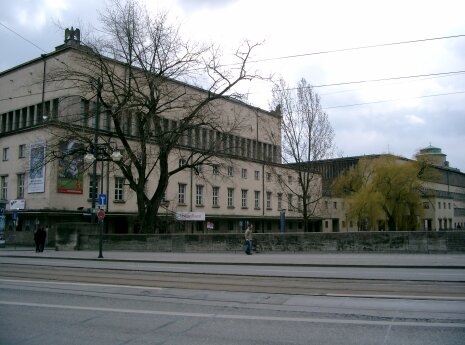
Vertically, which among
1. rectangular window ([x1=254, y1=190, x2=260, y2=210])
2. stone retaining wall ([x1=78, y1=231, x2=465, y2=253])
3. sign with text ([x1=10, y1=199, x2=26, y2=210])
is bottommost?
stone retaining wall ([x1=78, y1=231, x2=465, y2=253])

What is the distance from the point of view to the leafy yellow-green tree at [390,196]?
58.0 metres

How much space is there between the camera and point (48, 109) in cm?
4978

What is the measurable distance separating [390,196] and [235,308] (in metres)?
53.1

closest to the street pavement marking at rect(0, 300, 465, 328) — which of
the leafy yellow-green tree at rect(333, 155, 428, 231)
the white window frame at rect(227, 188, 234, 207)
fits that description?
the leafy yellow-green tree at rect(333, 155, 428, 231)

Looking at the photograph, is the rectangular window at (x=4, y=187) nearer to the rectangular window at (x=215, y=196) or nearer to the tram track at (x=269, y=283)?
the rectangular window at (x=215, y=196)

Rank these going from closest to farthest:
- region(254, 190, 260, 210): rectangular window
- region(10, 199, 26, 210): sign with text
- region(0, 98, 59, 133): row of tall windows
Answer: region(10, 199, 26, 210): sign with text → region(0, 98, 59, 133): row of tall windows → region(254, 190, 260, 210): rectangular window

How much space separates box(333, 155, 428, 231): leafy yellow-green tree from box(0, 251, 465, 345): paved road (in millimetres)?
42937

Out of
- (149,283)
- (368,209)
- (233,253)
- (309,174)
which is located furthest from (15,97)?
(149,283)

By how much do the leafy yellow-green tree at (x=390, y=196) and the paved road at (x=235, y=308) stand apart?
42937mm

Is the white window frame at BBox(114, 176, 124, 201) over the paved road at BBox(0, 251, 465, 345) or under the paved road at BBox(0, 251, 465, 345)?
over

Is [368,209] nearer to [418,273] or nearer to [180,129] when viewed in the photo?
[180,129]

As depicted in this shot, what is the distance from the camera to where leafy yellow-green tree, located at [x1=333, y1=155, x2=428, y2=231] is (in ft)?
190

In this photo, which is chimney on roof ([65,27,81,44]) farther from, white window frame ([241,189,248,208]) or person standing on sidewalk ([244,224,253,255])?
white window frame ([241,189,248,208])

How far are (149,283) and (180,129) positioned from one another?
67.5 ft
